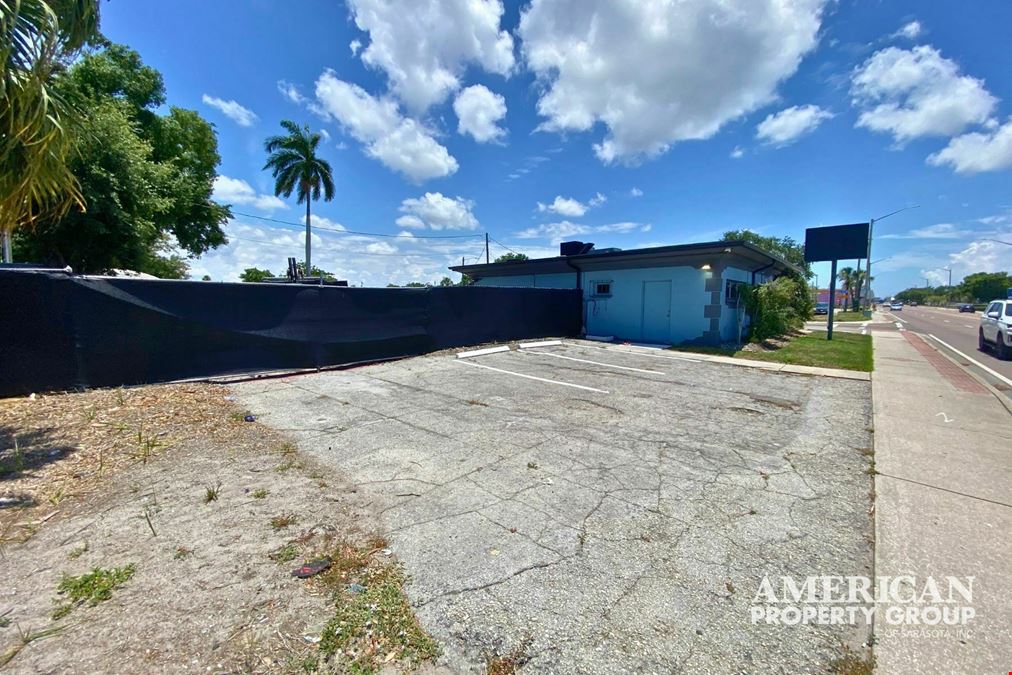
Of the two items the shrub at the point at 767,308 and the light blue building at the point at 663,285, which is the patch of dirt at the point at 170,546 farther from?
the shrub at the point at 767,308

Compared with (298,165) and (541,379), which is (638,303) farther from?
(298,165)

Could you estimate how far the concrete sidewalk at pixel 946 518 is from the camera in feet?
6.11

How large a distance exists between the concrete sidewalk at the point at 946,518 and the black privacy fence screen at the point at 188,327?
885 centimetres

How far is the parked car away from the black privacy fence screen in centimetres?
1625

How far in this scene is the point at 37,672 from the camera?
5.32 feet

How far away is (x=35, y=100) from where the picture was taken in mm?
3420

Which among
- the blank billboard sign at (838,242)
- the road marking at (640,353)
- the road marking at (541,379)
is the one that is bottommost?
the road marking at (541,379)

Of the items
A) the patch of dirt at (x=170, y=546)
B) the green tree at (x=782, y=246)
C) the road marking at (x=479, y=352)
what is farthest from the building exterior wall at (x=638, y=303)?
the green tree at (x=782, y=246)

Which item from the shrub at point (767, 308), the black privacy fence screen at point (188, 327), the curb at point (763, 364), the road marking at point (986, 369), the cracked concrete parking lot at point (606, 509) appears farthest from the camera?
the shrub at point (767, 308)

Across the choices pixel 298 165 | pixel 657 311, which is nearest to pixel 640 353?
pixel 657 311

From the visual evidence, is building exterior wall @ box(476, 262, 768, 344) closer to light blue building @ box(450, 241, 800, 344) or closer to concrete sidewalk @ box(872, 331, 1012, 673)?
light blue building @ box(450, 241, 800, 344)

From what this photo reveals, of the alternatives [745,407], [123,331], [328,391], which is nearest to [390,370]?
[328,391]

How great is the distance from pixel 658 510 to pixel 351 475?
2.65 metres

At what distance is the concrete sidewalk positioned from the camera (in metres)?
1.86
